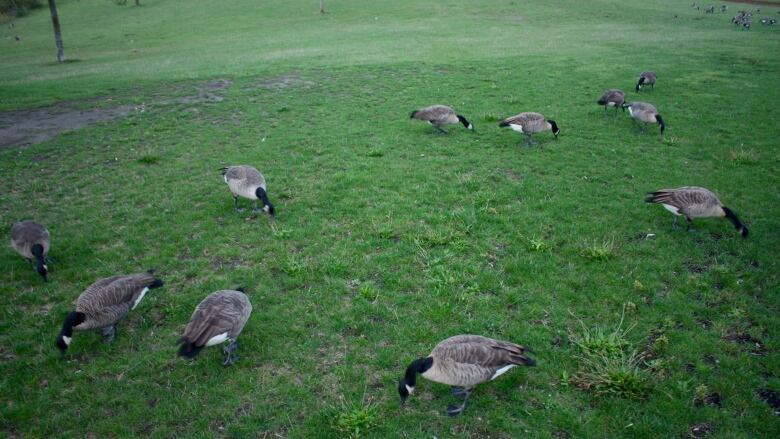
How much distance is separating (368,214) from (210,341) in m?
5.12

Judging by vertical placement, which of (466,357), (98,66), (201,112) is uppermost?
(98,66)

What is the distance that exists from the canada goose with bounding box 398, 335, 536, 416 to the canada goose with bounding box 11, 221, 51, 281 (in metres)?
7.33

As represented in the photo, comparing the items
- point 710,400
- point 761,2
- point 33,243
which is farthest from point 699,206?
point 761,2

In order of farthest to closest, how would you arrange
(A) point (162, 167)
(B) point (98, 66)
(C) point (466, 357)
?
(B) point (98, 66), (A) point (162, 167), (C) point (466, 357)

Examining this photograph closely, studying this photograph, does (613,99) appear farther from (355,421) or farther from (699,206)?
(355,421)

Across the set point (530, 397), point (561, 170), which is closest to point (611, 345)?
point (530, 397)

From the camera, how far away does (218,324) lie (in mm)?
6207

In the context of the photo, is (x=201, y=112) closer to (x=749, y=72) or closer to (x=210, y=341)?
(x=210, y=341)

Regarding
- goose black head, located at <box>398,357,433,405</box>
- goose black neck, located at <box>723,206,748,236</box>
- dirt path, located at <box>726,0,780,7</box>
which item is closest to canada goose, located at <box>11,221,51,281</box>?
goose black head, located at <box>398,357,433,405</box>

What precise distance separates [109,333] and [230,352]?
219cm

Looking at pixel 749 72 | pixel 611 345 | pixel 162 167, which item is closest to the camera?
pixel 611 345

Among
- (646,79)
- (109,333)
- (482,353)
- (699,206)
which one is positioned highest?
(646,79)

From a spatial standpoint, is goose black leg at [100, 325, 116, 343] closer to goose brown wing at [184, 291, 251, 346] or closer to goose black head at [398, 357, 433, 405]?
goose brown wing at [184, 291, 251, 346]

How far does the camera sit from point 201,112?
19.1m
